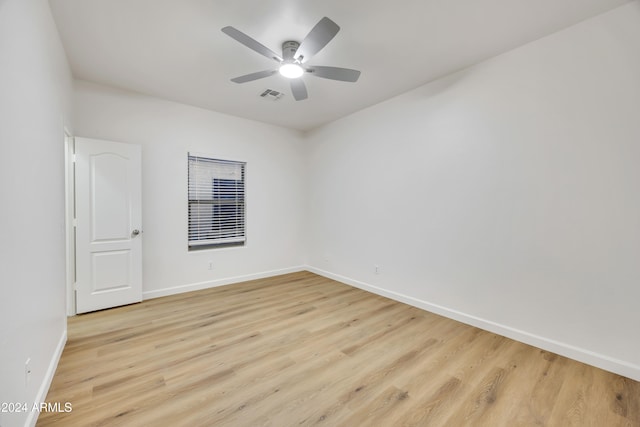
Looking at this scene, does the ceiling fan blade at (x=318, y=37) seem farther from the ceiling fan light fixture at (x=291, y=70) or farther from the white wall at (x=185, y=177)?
the white wall at (x=185, y=177)

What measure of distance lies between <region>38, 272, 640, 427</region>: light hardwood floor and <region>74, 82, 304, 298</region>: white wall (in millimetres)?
962

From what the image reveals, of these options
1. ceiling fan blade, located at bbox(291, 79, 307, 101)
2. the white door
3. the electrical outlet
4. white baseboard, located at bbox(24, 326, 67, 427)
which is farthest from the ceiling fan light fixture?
white baseboard, located at bbox(24, 326, 67, 427)

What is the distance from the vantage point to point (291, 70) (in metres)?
2.40

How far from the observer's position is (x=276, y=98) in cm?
365

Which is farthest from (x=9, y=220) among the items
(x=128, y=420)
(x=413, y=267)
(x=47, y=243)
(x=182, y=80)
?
(x=413, y=267)

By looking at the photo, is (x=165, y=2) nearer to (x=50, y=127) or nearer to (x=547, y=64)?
(x=50, y=127)

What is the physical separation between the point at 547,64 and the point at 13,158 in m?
3.87

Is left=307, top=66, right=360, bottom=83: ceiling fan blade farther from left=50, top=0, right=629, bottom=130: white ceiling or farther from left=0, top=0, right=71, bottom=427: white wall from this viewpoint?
left=0, top=0, right=71, bottom=427: white wall

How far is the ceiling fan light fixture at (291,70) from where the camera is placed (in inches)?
92.2

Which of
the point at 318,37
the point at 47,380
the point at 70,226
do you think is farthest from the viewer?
the point at 70,226

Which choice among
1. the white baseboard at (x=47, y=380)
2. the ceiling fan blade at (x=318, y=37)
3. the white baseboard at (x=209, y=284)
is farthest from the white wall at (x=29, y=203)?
the ceiling fan blade at (x=318, y=37)

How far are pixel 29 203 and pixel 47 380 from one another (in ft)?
4.06

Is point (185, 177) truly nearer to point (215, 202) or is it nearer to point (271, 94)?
point (215, 202)

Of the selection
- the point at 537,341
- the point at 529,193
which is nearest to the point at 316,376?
the point at 537,341
